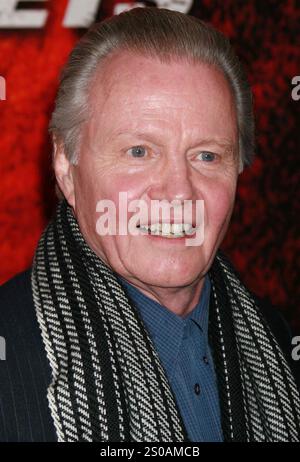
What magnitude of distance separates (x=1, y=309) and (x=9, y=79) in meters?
1.06

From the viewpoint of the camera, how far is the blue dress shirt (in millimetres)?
1315

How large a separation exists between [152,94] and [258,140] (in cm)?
105

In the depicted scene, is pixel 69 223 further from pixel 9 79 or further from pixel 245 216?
pixel 245 216

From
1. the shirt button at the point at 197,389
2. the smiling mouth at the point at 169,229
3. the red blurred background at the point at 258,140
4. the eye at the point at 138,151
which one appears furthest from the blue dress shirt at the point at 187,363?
the red blurred background at the point at 258,140

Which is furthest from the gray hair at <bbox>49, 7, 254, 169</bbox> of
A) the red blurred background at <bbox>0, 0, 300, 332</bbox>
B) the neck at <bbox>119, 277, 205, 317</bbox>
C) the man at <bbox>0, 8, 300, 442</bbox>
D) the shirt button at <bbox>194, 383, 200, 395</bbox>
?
the red blurred background at <bbox>0, 0, 300, 332</bbox>

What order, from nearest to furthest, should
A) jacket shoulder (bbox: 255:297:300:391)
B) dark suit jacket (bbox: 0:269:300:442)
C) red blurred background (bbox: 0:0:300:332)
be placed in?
dark suit jacket (bbox: 0:269:300:442) < jacket shoulder (bbox: 255:297:300:391) < red blurred background (bbox: 0:0:300:332)

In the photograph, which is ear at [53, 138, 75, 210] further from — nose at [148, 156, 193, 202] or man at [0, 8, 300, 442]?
nose at [148, 156, 193, 202]

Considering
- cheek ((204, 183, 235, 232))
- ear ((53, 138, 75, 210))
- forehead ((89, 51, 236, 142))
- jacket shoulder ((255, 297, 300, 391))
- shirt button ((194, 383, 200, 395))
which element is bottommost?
shirt button ((194, 383, 200, 395))

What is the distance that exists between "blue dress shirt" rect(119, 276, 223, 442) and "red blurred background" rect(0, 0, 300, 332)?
936 millimetres

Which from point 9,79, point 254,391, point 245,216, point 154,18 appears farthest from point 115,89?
point 245,216

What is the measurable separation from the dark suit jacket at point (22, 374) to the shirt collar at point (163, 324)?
0.18m

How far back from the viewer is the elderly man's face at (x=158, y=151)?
4.12 ft

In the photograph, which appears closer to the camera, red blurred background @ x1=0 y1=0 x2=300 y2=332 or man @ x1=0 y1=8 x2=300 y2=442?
man @ x1=0 y1=8 x2=300 y2=442

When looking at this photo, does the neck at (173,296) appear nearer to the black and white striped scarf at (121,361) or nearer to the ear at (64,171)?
the black and white striped scarf at (121,361)
